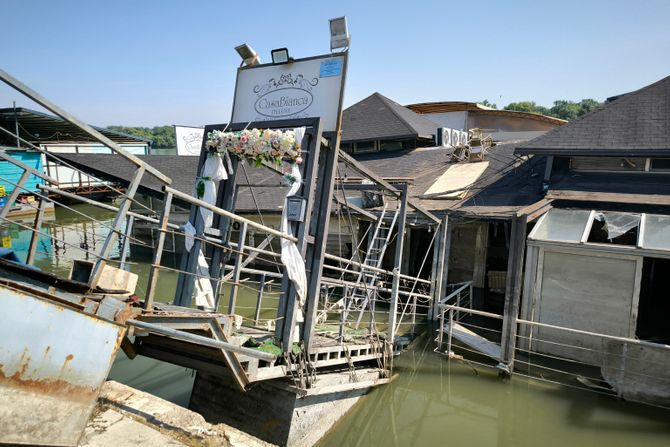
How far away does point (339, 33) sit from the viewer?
6562mm

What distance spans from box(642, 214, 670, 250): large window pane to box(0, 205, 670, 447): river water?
117 inches

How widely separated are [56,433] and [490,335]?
979 centimetres

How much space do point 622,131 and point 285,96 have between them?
31.7ft

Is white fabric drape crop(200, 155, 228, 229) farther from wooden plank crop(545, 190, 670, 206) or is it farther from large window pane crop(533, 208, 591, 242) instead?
wooden plank crop(545, 190, 670, 206)

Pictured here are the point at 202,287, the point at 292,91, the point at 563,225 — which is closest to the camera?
the point at 202,287

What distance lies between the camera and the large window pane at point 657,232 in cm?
857

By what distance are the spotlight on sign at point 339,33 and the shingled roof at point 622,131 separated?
7.55 meters

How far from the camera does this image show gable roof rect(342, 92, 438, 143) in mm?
20812

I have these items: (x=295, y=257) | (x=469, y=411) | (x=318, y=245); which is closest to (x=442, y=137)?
(x=469, y=411)

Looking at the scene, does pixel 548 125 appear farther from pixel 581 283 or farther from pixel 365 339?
pixel 365 339

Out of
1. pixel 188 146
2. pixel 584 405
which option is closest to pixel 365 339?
pixel 584 405

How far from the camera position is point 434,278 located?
11.9 metres

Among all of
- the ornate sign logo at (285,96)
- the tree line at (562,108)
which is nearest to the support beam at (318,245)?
the ornate sign logo at (285,96)

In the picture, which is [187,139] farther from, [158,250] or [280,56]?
[158,250]
